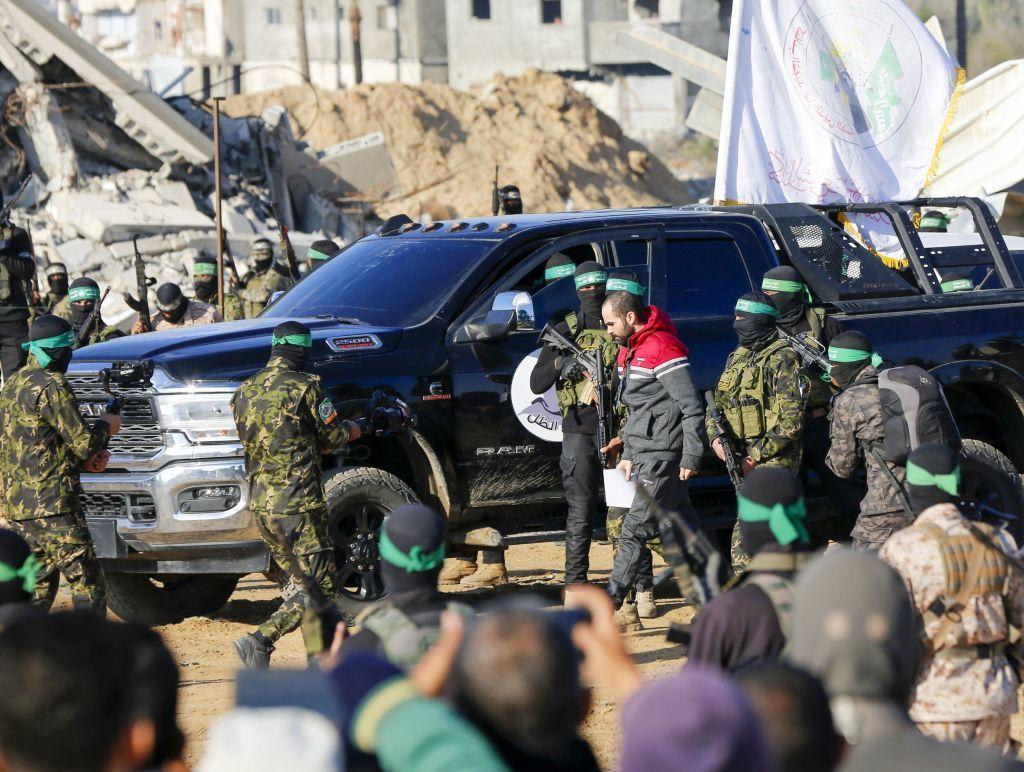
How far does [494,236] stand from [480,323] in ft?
2.23

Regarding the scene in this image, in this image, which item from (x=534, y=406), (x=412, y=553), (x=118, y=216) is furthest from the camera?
(x=118, y=216)

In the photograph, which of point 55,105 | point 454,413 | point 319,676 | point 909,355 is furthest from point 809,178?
point 55,105

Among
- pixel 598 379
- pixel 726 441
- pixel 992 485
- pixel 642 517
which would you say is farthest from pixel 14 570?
pixel 992 485

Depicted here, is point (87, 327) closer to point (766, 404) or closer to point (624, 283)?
point (624, 283)

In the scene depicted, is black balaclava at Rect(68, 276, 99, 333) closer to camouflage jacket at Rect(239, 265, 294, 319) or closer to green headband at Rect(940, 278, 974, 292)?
camouflage jacket at Rect(239, 265, 294, 319)

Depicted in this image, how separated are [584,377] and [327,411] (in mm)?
1510

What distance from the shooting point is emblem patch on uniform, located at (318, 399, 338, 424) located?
279 inches

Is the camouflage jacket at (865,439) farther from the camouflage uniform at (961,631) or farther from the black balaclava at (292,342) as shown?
the black balaclava at (292,342)

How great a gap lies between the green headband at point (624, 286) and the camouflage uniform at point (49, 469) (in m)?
2.66

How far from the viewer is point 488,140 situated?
124 feet

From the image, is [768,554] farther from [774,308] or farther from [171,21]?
[171,21]

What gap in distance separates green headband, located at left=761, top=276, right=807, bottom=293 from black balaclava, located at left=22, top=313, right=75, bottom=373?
12.4ft

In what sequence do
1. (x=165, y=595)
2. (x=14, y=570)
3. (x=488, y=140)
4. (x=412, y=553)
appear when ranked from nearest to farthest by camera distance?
1. (x=412, y=553)
2. (x=14, y=570)
3. (x=165, y=595)
4. (x=488, y=140)

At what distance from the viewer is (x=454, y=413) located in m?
8.07
